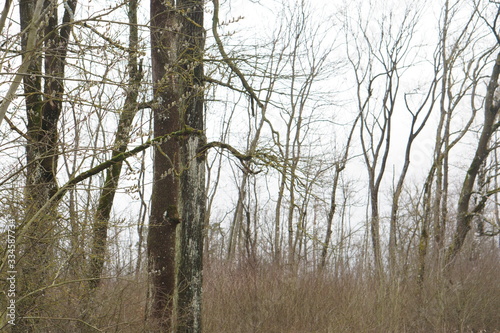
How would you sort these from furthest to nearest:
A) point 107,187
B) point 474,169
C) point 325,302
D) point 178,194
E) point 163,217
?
point 474,169 < point 325,302 < point 178,194 < point 163,217 < point 107,187

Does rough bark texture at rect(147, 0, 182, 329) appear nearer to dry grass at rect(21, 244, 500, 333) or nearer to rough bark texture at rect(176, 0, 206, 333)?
rough bark texture at rect(176, 0, 206, 333)

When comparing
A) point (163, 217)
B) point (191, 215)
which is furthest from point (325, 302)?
point (163, 217)

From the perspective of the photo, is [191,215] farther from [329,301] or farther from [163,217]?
[329,301]

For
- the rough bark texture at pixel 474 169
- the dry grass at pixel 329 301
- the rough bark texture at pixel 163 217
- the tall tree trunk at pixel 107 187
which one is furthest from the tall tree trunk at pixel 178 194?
the rough bark texture at pixel 474 169

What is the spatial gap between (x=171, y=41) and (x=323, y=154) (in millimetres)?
2532

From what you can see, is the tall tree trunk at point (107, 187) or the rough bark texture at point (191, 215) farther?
the rough bark texture at point (191, 215)

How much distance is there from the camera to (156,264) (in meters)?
7.04

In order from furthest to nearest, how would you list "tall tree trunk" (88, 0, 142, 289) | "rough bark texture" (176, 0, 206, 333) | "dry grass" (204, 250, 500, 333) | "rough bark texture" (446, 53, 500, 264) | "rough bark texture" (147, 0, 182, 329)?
"rough bark texture" (446, 53, 500, 264) → "dry grass" (204, 250, 500, 333) → "rough bark texture" (176, 0, 206, 333) → "rough bark texture" (147, 0, 182, 329) → "tall tree trunk" (88, 0, 142, 289)

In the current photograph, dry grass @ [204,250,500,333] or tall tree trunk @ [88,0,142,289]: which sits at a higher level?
tall tree trunk @ [88,0,142,289]

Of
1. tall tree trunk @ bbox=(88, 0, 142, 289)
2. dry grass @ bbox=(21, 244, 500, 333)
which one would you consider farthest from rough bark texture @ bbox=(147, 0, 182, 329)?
dry grass @ bbox=(21, 244, 500, 333)

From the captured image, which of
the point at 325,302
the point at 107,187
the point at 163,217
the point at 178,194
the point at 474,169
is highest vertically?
the point at 474,169

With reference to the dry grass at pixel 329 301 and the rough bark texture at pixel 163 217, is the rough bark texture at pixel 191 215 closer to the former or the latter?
the rough bark texture at pixel 163 217

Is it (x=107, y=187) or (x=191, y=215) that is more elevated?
(x=107, y=187)

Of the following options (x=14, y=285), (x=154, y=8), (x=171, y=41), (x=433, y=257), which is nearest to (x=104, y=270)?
(x=14, y=285)
